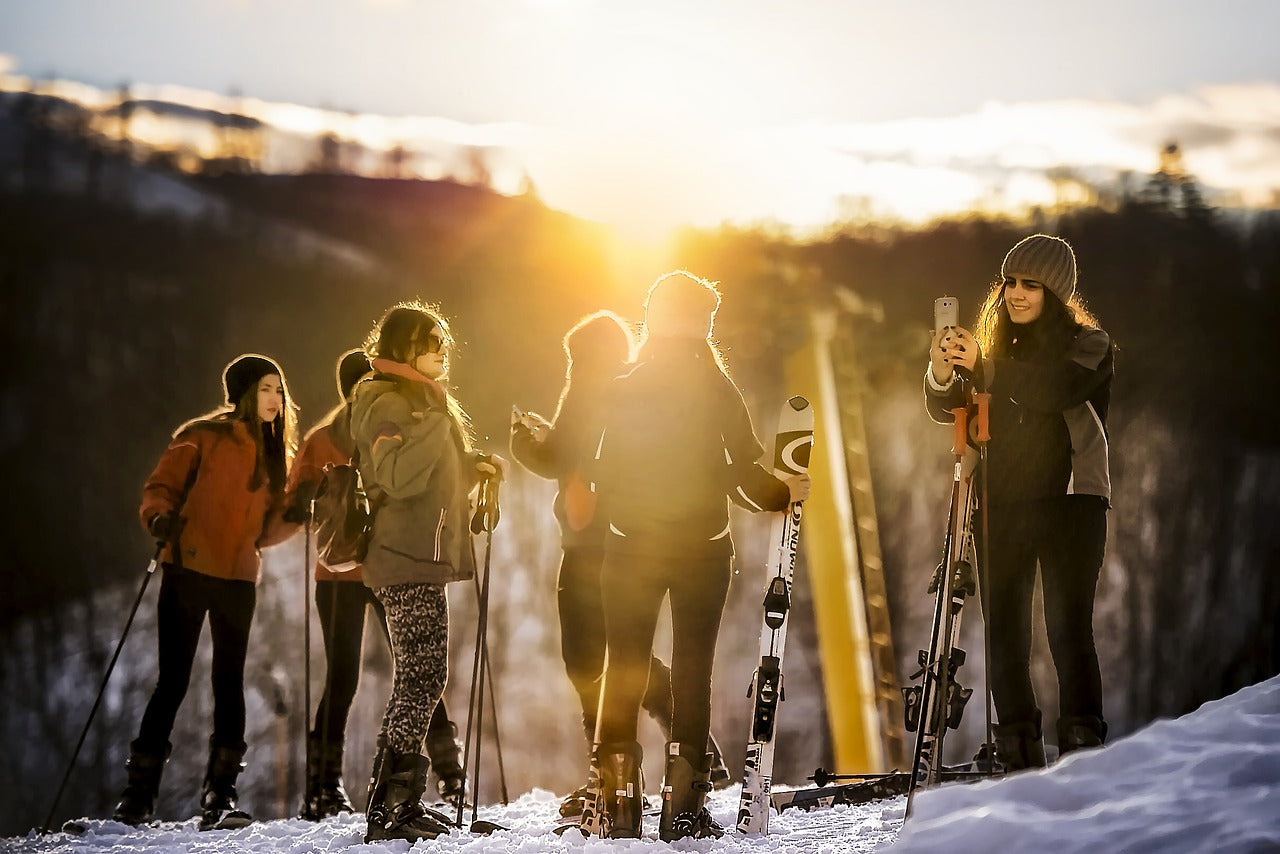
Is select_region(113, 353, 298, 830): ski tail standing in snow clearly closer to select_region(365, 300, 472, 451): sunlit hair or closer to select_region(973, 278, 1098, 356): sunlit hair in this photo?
select_region(365, 300, 472, 451): sunlit hair

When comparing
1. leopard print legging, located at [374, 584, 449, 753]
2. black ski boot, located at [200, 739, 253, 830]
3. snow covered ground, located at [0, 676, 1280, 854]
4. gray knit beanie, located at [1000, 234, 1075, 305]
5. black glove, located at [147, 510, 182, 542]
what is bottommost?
black ski boot, located at [200, 739, 253, 830]

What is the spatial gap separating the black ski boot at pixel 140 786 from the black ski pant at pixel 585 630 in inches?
65.2

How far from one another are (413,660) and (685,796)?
1.01 meters

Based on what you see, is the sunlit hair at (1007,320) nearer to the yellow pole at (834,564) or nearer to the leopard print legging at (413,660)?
the leopard print legging at (413,660)

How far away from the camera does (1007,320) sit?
443 cm

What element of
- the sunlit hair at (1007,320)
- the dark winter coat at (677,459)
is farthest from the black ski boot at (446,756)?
the sunlit hair at (1007,320)

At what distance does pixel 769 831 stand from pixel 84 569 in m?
9.51

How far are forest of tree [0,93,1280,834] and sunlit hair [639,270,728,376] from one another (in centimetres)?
632

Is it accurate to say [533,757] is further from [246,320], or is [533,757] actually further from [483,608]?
[483,608]

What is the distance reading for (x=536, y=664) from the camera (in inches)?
493

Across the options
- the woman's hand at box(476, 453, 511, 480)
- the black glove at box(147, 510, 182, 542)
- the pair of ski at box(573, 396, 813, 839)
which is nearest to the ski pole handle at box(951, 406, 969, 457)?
the pair of ski at box(573, 396, 813, 839)

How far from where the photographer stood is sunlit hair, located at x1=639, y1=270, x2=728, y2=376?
4.03 metres

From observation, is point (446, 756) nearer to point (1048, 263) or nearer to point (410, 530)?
point (410, 530)

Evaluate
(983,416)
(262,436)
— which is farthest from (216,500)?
(983,416)
